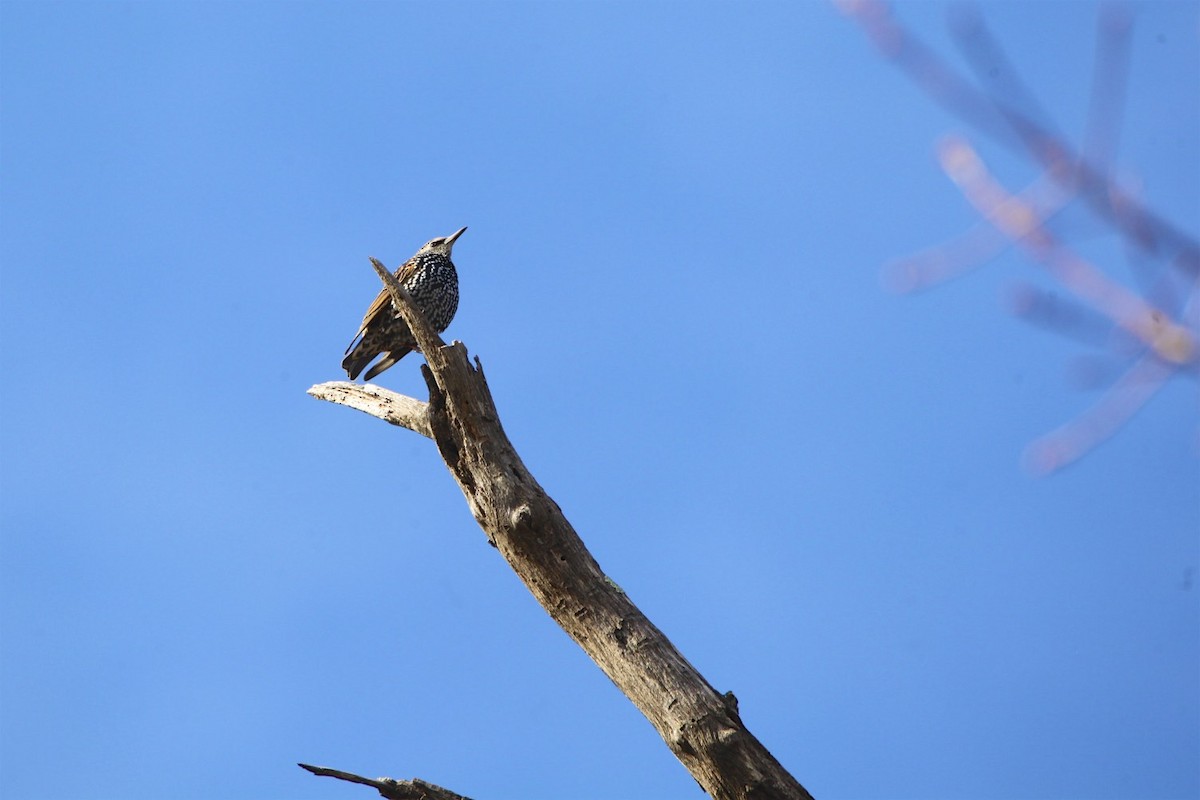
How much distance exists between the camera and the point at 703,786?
5.03 m

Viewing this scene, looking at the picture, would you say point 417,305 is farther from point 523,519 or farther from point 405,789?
point 405,789

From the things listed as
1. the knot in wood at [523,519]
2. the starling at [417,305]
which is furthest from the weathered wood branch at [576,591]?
the starling at [417,305]

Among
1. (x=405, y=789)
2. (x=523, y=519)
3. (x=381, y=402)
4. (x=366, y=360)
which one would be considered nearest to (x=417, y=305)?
(x=366, y=360)

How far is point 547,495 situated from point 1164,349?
425 centimetres

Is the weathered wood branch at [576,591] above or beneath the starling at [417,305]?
beneath

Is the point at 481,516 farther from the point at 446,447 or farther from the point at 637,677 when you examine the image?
the point at 637,677

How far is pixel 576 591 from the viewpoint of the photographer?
17.8 feet

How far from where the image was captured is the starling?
8.34 meters

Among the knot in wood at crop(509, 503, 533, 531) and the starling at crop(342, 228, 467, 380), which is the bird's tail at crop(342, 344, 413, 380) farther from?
the knot in wood at crop(509, 503, 533, 531)

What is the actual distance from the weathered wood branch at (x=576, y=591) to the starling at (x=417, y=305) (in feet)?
7.05

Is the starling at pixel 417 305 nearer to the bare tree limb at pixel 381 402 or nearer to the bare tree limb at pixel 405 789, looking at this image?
the bare tree limb at pixel 381 402

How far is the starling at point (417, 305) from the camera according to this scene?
8.34m

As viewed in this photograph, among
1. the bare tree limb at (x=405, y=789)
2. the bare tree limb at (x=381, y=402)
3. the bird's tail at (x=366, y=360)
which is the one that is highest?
the bird's tail at (x=366, y=360)

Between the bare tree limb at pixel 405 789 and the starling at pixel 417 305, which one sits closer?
the bare tree limb at pixel 405 789
